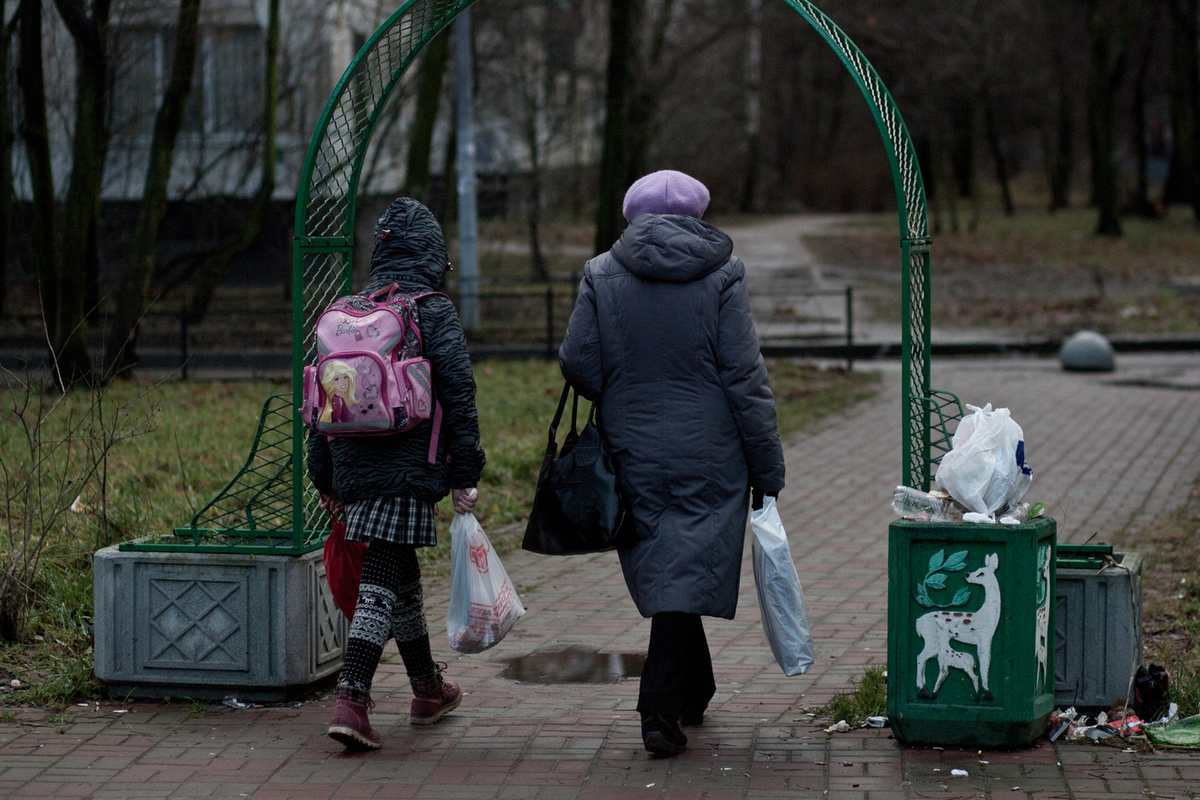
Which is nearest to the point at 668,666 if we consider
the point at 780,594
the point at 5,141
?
the point at 780,594

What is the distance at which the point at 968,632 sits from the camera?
14.6ft

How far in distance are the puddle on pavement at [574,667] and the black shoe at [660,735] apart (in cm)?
102

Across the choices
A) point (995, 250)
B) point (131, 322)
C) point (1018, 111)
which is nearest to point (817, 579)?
point (131, 322)

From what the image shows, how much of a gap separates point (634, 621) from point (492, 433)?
5376mm

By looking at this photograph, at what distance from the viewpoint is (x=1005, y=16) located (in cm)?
4509

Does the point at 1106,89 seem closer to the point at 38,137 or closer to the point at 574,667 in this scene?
the point at 38,137

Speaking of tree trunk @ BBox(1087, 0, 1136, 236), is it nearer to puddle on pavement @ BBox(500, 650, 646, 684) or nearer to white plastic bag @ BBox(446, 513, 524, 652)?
puddle on pavement @ BBox(500, 650, 646, 684)

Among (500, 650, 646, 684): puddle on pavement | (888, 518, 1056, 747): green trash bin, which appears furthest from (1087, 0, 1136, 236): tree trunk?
(888, 518, 1056, 747): green trash bin

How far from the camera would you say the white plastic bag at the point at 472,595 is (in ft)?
15.6

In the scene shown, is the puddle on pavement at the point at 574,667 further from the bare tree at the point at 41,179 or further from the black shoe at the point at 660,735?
the bare tree at the point at 41,179

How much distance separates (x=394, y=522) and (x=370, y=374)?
50cm

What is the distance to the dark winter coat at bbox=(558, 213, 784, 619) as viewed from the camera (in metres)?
4.52

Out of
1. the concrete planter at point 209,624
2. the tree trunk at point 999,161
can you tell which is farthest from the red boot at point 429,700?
the tree trunk at point 999,161

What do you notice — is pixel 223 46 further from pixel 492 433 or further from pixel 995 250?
pixel 995 250
